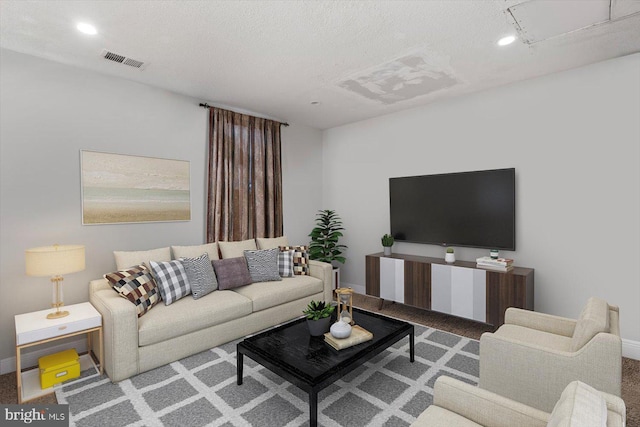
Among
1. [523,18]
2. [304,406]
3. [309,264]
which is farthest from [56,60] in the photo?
[523,18]

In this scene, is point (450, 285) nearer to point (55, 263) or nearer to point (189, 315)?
point (189, 315)

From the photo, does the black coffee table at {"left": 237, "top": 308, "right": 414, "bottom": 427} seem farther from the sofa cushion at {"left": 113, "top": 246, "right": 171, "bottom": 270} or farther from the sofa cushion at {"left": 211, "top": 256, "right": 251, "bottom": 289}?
the sofa cushion at {"left": 113, "top": 246, "right": 171, "bottom": 270}

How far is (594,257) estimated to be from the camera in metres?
3.07

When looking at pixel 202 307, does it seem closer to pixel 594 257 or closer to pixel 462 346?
pixel 462 346

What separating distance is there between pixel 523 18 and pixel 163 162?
12.1ft

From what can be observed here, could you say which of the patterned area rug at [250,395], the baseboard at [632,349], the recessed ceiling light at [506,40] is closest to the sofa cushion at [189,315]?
the patterned area rug at [250,395]

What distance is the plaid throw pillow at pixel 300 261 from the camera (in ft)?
13.6

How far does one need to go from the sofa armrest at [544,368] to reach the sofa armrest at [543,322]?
69 cm

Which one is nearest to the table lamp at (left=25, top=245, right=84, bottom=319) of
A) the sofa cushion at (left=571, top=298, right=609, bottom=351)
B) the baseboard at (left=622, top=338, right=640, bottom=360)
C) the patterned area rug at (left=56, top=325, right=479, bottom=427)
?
the patterned area rug at (left=56, top=325, right=479, bottom=427)

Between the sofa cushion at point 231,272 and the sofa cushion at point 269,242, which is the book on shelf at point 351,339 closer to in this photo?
the sofa cushion at point 231,272

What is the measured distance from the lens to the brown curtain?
4062 millimetres

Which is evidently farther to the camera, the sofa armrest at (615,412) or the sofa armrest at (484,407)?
the sofa armrest at (484,407)

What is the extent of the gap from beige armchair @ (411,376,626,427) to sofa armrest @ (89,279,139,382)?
7.36ft

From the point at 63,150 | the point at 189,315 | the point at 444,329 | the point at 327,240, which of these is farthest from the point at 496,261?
the point at 63,150
